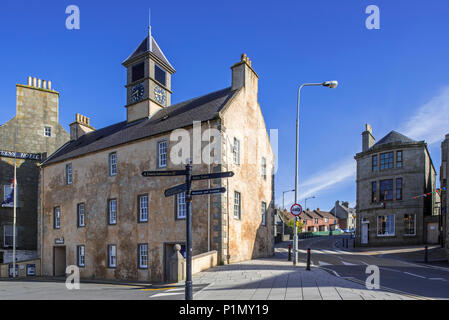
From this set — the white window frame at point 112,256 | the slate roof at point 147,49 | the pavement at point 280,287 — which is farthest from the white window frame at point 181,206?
the slate roof at point 147,49

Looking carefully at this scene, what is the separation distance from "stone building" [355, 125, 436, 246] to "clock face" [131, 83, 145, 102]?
25.6m

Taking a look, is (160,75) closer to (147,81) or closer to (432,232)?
(147,81)

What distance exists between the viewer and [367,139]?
36.5 meters

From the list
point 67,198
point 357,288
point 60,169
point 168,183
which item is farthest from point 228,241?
point 60,169

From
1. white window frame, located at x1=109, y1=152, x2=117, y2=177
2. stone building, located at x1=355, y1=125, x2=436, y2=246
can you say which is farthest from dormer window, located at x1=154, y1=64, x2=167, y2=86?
stone building, located at x1=355, y1=125, x2=436, y2=246

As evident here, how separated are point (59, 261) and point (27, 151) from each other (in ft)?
38.8

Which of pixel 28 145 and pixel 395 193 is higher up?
pixel 28 145

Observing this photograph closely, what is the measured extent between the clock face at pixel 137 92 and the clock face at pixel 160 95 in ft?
3.77

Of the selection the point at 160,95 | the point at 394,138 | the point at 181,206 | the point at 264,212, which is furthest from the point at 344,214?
the point at 181,206

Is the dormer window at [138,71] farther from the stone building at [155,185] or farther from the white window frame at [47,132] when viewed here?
the white window frame at [47,132]

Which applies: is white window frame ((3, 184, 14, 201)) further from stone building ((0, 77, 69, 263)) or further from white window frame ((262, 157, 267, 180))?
white window frame ((262, 157, 267, 180))

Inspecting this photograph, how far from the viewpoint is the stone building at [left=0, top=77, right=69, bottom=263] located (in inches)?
1133

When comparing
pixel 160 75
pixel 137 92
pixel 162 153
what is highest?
pixel 160 75

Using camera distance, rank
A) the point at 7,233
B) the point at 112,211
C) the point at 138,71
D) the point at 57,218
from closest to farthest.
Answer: the point at 112,211
the point at 57,218
the point at 138,71
the point at 7,233
